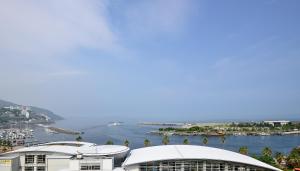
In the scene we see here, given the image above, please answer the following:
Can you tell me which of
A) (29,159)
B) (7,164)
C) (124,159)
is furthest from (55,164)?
(124,159)

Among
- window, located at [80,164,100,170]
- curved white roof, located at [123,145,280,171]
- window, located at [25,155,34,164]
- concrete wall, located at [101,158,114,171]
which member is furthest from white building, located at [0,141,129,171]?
curved white roof, located at [123,145,280,171]

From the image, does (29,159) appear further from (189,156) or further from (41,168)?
(189,156)

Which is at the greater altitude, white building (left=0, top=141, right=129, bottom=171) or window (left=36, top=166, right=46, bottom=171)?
white building (left=0, top=141, right=129, bottom=171)

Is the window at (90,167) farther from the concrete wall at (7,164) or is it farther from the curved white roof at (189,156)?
the concrete wall at (7,164)

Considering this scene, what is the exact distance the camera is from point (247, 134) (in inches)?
4035

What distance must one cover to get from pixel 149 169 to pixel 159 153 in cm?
214

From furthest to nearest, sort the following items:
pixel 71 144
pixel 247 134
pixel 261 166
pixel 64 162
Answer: pixel 247 134
pixel 71 144
pixel 64 162
pixel 261 166

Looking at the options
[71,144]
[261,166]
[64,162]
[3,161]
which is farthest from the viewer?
[71,144]

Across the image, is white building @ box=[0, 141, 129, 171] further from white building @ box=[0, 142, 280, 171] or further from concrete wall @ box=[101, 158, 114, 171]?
concrete wall @ box=[101, 158, 114, 171]

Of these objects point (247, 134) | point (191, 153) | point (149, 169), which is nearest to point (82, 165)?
point (149, 169)

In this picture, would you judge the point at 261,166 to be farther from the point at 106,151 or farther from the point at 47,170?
the point at 47,170

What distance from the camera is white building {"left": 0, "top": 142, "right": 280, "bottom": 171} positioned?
2233 centimetres

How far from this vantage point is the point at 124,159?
25812 millimetres

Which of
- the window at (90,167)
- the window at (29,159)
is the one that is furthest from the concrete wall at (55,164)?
the window at (90,167)
